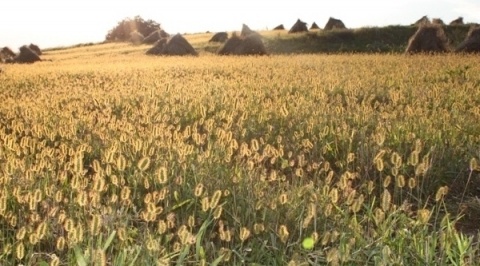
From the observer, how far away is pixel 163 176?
2855mm

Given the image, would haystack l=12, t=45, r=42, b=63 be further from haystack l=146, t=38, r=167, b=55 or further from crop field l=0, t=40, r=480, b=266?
crop field l=0, t=40, r=480, b=266

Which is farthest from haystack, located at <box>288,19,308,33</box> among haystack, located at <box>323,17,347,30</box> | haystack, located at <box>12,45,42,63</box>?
haystack, located at <box>12,45,42,63</box>

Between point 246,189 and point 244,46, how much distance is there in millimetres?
27003

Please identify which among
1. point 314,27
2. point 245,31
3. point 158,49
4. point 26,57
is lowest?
point 26,57

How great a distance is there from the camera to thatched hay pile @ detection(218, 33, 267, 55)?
30194 millimetres

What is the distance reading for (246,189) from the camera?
394cm

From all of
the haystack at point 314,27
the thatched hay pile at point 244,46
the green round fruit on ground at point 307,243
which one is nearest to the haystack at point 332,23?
the haystack at point 314,27

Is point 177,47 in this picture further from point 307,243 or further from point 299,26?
point 307,243

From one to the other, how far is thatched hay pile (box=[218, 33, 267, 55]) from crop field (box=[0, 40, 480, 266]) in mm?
20891

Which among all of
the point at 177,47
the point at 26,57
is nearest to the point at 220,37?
the point at 177,47

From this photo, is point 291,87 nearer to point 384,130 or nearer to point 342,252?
point 384,130

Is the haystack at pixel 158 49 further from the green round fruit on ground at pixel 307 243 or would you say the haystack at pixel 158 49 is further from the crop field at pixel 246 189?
the green round fruit on ground at pixel 307 243

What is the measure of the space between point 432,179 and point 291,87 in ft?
17.9

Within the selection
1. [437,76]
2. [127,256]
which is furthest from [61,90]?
[127,256]
